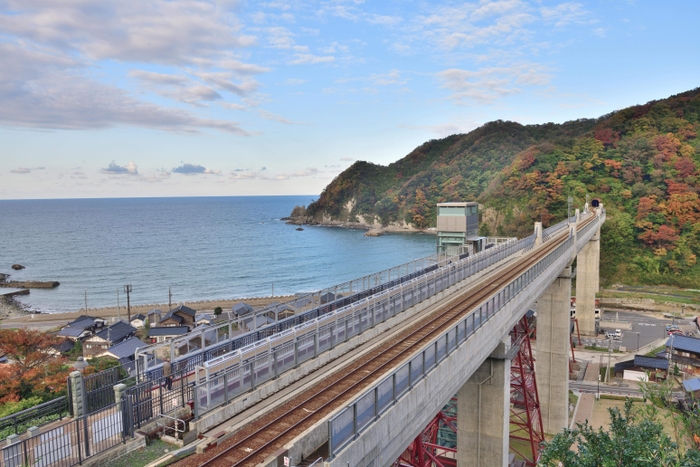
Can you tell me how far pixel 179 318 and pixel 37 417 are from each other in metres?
46.1

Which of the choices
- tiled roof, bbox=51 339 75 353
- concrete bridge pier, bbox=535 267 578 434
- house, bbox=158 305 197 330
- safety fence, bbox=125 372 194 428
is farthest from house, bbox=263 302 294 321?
house, bbox=158 305 197 330

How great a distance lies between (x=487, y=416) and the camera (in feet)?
62.1

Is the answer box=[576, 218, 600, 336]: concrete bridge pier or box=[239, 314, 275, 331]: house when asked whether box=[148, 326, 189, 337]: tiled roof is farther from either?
box=[576, 218, 600, 336]: concrete bridge pier

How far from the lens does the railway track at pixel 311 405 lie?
8.84 meters

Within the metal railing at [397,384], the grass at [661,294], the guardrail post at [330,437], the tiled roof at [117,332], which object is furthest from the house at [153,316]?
the grass at [661,294]

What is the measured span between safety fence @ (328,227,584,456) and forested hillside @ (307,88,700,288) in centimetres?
6956

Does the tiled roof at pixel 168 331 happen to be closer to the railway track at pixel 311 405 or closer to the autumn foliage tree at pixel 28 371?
the autumn foliage tree at pixel 28 371

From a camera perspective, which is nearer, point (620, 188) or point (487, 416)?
point (487, 416)

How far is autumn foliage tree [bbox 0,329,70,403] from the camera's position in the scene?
23969 millimetres

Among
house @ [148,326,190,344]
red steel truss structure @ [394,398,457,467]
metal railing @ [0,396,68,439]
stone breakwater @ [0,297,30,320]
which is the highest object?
metal railing @ [0,396,68,439]

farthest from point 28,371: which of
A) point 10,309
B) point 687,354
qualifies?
point 10,309

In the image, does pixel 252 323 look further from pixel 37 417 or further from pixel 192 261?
pixel 192 261

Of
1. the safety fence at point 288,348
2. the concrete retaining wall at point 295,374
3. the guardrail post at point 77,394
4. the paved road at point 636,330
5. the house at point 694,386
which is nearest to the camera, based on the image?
the guardrail post at point 77,394

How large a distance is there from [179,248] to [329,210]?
72.7 meters
